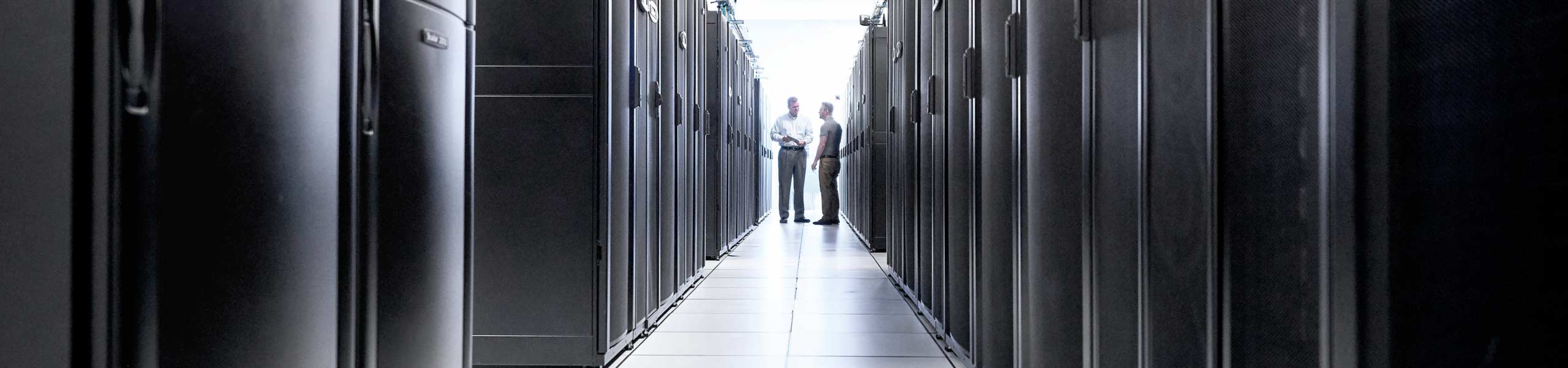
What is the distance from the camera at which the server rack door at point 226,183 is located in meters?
0.67

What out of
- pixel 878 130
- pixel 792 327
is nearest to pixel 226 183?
pixel 792 327

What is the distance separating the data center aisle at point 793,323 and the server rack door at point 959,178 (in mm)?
144

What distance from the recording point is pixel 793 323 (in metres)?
2.84

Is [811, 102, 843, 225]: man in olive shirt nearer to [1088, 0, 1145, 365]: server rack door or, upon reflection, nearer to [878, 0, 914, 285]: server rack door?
[878, 0, 914, 285]: server rack door

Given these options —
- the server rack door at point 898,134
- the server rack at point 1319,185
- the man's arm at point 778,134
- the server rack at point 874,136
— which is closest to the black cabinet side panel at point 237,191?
the server rack at point 1319,185

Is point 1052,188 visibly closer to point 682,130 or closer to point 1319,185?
point 1319,185

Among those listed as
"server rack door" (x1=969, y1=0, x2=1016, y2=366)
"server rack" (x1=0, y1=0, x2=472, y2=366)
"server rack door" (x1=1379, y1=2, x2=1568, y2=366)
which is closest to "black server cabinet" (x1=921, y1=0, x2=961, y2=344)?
"server rack door" (x1=969, y1=0, x2=1016, y2=366)

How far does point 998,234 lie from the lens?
1757 mm

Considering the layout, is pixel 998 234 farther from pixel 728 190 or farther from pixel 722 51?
pixel 728 190

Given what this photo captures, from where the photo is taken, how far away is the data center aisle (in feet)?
7.56

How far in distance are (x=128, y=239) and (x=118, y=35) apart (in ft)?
0.52

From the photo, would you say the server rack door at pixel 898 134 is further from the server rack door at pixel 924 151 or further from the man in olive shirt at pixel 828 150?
the man in olive shirt at pixel 828 150

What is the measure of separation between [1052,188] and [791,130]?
7052 millimetres

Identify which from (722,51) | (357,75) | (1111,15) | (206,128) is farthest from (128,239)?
(722,51)
